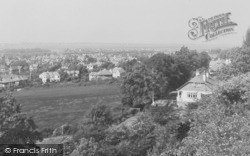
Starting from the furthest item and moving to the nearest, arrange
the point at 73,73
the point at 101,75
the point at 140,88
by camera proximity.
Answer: the point at 73,73 < the point at 101,75 < the point at 140,88

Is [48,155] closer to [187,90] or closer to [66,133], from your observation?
[66,133]

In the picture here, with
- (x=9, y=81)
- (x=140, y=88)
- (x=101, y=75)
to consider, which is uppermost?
(x=140, y=88)

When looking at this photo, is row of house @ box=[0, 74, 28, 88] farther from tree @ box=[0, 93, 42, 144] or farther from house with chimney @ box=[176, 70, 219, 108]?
tree @ box=[0, 93, 42, 144]

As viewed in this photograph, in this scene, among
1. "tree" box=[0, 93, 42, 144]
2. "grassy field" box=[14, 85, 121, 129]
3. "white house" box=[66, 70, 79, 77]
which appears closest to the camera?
"tree" box=[0, 93, 42, 144]

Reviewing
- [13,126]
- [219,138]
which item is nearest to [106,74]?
[13,126]

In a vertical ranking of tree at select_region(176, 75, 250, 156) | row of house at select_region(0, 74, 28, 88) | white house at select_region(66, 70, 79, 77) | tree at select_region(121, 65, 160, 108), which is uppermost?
tree at select_region(176, 75, 250, 156)

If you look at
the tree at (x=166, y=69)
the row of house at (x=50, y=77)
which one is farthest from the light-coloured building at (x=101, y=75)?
the tree at (x=166, y=69)

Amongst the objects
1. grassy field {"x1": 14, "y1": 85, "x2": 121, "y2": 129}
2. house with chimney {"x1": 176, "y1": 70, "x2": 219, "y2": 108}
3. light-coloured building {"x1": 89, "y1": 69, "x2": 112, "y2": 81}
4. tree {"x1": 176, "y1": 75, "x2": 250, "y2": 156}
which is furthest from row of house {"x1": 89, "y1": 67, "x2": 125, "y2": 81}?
tree {"x1": 176, "y1": 75, "x2": 250, "y2": 156}

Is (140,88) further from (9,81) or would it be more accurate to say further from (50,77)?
(50,77)

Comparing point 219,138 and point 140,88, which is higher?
point 219,138

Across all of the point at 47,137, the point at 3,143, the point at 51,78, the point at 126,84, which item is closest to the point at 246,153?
the point at 3,143

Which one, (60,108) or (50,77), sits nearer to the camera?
(60,108)

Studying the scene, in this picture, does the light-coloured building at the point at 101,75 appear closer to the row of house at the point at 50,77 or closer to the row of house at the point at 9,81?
the row of house at the point at 50,77
